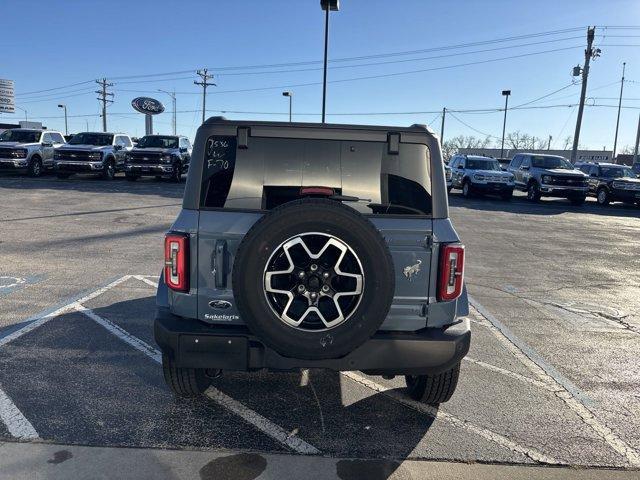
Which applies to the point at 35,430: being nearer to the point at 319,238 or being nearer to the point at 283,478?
the point at 283,478

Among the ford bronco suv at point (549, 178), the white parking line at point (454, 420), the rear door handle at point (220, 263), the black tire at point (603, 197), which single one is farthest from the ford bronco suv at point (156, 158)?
the rear door handle at point (220, 263)

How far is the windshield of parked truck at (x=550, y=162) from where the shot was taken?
22781 millimetres

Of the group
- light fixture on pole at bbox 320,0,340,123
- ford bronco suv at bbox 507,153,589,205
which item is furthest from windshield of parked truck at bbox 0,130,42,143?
ford bronco suv at bbox 507,153,589,205

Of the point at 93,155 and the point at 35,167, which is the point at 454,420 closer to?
the point at 93,155

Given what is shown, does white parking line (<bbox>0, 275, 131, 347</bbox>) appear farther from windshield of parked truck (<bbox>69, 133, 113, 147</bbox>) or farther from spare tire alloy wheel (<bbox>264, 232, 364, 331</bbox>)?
windshield of parked truck (<bbox>69, 133, 113, 147</bbox>)

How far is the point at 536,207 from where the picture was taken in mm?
20828

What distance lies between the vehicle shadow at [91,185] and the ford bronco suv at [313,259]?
15.9 metres

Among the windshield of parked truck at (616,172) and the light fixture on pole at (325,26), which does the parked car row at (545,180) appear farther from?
the light fixture on pole at (325,26)

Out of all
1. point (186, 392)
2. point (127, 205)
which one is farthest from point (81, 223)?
point (186, 392)

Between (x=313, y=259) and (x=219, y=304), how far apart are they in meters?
0.71

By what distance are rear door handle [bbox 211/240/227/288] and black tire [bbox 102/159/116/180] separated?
22.5 m

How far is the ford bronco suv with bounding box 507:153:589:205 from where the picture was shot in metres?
21.6

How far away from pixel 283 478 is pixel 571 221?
1661 cm

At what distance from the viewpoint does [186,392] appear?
148 inches
